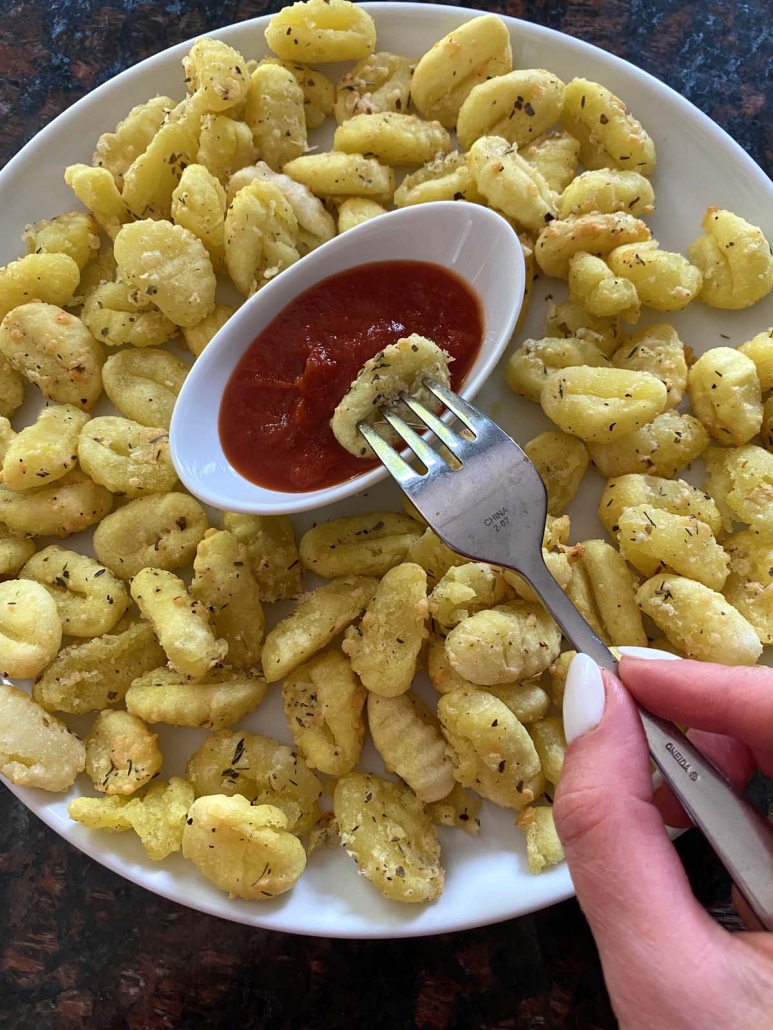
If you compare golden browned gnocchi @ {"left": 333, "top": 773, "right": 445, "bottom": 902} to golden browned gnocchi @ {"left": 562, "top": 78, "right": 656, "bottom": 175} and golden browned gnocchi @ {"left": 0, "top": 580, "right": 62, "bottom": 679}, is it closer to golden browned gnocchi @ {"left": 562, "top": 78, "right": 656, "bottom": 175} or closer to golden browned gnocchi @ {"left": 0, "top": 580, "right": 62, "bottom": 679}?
golden browned gnocchi @ {"left": 0, "top": 580, "right": 62, "bottom": 679}

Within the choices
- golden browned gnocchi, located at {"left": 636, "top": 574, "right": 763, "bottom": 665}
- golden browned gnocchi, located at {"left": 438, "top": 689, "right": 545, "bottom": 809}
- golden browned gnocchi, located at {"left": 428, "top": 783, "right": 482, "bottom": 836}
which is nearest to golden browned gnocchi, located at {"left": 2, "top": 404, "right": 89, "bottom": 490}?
golden browned gnocchi, located at {"left": 438, "top": 689, "right": 545, "bottom": 809}

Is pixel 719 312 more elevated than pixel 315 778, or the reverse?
pixel 719 312

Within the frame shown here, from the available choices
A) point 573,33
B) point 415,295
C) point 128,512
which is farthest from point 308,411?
point 573,33

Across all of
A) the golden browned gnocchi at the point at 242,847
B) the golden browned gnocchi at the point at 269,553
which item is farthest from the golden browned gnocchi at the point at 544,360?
the golden browned gnocchi at the point at 242,847

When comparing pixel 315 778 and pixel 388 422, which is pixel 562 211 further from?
pixel 315 778

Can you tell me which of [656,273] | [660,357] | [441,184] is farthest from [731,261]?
[441,184]

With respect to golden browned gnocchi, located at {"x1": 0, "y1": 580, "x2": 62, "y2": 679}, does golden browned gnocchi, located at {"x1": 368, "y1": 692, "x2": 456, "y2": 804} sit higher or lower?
higher

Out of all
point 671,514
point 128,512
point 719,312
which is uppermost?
point 719,312

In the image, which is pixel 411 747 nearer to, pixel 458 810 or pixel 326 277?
pixel 458 810
